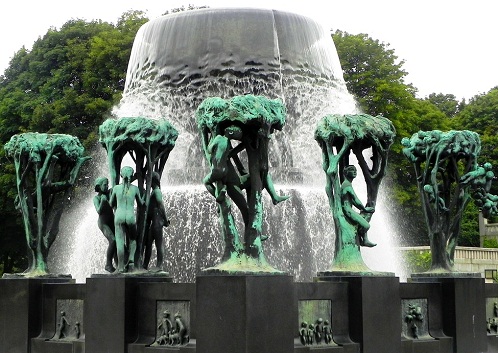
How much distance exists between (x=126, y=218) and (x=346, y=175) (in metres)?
3.09

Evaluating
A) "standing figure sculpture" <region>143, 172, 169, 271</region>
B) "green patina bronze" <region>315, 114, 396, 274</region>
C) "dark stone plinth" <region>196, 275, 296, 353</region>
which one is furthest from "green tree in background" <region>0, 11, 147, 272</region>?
"dark stone plinth" <region>196, 275, 296, 353</region>

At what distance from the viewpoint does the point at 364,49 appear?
41062 mm

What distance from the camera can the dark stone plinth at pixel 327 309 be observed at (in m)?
11.7

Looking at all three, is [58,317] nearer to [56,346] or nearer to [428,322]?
[56,346]

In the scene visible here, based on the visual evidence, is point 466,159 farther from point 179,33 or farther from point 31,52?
point 31,52

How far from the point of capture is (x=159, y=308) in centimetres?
1199

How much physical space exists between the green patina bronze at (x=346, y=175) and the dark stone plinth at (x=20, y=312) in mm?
4363

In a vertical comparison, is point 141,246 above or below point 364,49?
below

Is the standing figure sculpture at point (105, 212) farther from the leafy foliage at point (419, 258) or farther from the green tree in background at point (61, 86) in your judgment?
the green tree in background at point (61, 86)

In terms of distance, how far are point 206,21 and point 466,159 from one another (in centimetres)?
730

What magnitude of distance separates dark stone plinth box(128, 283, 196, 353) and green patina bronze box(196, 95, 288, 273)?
0.91m

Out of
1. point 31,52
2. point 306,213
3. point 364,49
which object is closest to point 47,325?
point 306,213

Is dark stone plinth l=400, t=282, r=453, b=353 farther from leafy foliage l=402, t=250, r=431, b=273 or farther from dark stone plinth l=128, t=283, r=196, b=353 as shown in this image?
leafy foliage l=402, t=250, r=431, b=273

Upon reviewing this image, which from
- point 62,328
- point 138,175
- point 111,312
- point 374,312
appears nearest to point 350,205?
point 374,312
